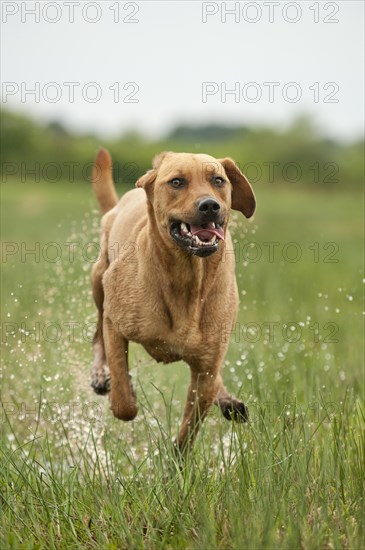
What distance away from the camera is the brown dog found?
4.89 meters

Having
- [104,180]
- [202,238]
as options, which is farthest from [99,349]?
[202,238]

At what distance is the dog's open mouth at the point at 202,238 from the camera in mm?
4797

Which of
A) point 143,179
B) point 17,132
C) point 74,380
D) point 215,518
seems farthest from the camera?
point 17,132

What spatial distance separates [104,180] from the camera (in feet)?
22.6

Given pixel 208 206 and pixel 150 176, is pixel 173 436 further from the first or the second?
pixel 208 206

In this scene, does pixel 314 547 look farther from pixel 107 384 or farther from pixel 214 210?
pixel 107 384

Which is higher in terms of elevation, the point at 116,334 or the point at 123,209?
the point at 123,209

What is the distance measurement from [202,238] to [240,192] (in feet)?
2.02

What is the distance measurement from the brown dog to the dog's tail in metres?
0.96

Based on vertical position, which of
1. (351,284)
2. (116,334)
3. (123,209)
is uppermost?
(123,209)

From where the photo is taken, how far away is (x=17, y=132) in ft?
120

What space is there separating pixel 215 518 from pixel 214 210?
1438 mm

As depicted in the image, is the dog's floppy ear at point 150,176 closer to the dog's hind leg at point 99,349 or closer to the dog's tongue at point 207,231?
the dog's tongue at point 207,231

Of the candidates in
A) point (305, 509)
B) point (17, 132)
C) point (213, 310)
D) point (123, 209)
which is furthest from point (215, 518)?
point (17, 132)
